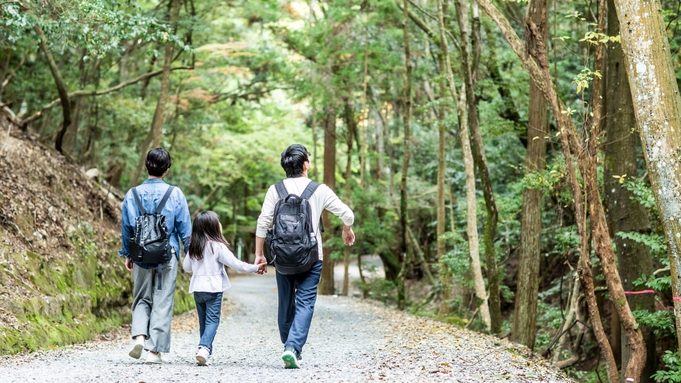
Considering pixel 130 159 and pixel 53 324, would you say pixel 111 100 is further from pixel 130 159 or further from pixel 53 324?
pixel 53 324

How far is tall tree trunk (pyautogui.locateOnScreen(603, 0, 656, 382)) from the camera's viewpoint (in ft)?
27.7

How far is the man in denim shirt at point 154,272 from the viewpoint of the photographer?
5616 millimetres

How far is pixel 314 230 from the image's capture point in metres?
5.46

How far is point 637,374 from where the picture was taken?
20.1 ft

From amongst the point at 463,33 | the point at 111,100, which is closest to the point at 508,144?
the point at 463,33

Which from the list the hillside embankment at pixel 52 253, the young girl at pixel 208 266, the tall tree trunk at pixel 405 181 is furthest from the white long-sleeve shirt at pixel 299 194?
the tall tree trunk at pixel 405 181

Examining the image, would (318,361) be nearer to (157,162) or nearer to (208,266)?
(208,266)

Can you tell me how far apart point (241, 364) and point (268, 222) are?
1.37 m

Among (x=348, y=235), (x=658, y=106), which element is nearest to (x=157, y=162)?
(x=348, y=235)

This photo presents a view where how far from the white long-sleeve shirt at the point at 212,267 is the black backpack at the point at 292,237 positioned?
519 millimetres

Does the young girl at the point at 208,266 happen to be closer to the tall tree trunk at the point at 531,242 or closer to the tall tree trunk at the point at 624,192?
the tall tree trunk at the point at 531,242

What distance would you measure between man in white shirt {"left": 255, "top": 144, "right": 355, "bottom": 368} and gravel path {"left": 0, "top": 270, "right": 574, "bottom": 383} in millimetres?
399

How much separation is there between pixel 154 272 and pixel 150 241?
0.41 metres

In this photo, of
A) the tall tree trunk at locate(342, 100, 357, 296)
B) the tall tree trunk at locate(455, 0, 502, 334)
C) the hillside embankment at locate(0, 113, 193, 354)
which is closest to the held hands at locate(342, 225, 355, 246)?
the hillside embankment at locate(0, 113, 193, 354)
